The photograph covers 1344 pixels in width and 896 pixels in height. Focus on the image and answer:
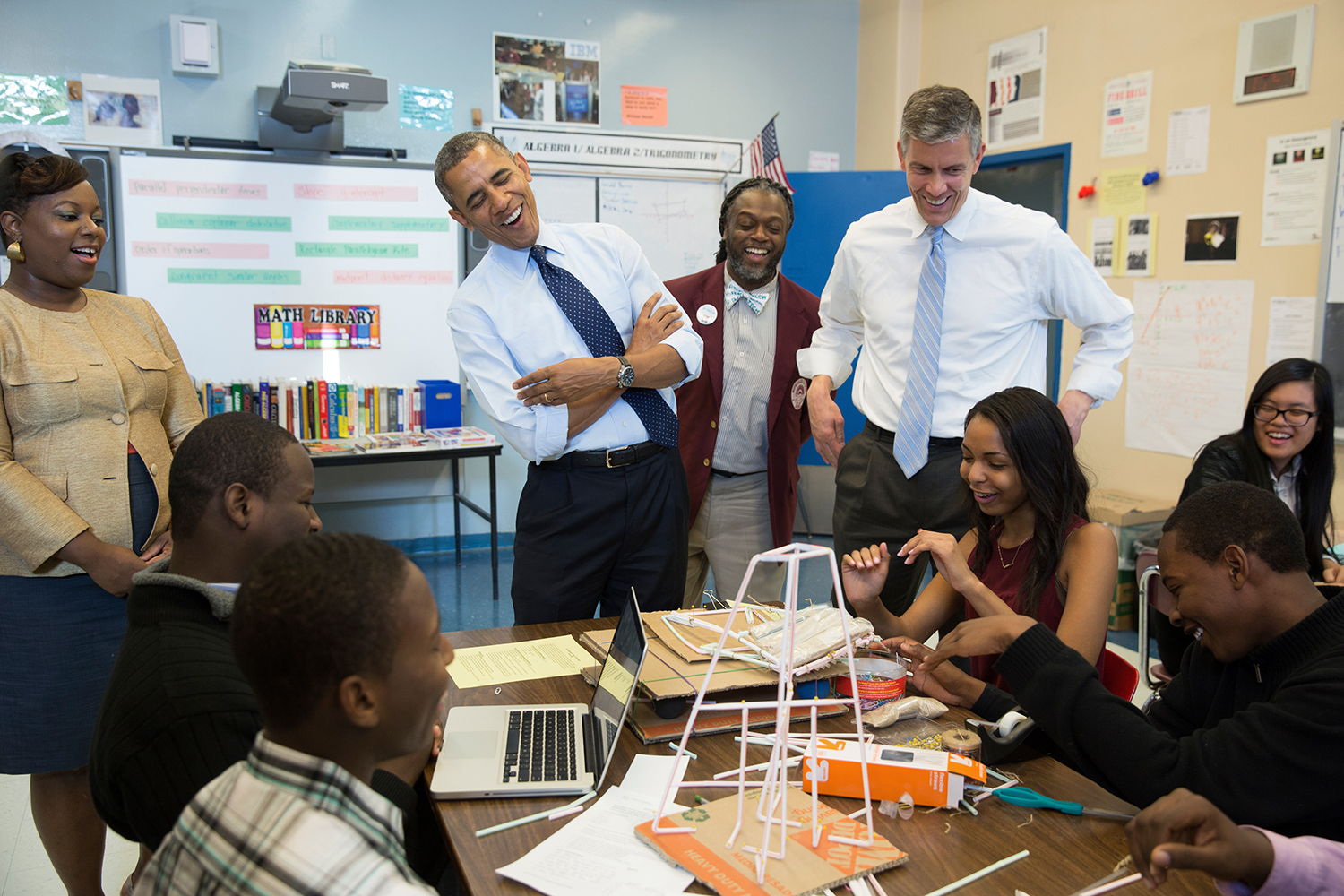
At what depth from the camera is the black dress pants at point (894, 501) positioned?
2275mm

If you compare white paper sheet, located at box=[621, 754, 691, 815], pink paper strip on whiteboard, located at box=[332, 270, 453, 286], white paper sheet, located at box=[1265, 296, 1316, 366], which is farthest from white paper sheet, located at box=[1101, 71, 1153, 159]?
white paper sheet, located at box=[621, 754, 691, 815]

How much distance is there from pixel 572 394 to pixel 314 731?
1.32m

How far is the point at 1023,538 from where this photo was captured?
1.86 meters

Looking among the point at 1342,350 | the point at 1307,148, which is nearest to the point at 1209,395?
the point at 1342,350

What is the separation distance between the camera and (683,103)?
5.52m

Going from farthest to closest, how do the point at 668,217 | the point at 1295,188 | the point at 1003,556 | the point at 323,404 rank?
the point at 668,217 < the point at 323,404 < the point at 1295,188 < the point at 1003,556

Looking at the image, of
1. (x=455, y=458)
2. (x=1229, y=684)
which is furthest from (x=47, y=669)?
(x=455, y=458)

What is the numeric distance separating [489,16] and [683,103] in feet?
3.92

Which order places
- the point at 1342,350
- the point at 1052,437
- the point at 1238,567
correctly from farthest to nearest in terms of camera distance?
the point at 1342,350
the point at 1052,437
the point at 1238,567

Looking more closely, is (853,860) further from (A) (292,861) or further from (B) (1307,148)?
(B) (1307,148)

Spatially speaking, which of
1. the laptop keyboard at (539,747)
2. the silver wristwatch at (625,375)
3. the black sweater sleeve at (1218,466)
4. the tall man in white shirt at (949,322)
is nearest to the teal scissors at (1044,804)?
the laptop keyboard at (539,747)

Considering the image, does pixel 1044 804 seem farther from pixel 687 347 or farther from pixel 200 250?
pixel 200 250

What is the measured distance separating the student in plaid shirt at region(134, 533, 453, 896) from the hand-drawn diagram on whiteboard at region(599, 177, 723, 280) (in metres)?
4.65

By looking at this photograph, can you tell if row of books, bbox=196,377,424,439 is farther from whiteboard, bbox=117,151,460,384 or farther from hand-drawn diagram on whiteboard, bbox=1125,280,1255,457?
hand-drawn diagram on whiteboard, bbox=1125,280,1255,457
